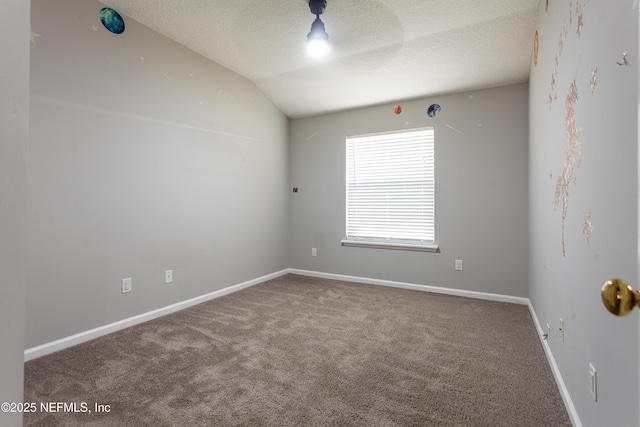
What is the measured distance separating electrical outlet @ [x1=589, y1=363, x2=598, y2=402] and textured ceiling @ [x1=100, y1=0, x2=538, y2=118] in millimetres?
2389

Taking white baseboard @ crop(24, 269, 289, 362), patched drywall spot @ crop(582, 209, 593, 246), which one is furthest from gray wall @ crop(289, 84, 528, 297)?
patched drywall spot @ crop(582, 209, 593, 246)

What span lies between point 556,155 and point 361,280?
269cm

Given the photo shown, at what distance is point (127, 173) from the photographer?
262cm

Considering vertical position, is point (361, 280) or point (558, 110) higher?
point (558, 110)

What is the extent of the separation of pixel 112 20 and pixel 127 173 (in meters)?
1.18

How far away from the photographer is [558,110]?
1745 millimetres

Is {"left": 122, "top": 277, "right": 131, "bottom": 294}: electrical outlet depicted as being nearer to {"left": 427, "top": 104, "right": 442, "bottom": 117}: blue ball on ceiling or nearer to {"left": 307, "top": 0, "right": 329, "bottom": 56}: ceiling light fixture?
{"left": 307, "top": 0, "right": 329, "bottom": 56}: ceiling light fixture

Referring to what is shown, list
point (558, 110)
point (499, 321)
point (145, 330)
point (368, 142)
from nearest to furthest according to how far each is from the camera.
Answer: point (558, 110) < point (145, 330) < point (499, 321) < point (368, 142)

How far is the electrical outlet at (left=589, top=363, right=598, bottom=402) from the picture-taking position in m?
1.16

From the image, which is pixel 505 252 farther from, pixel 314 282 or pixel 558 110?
pixel 314 282

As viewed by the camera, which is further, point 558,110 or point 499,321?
point 499,321

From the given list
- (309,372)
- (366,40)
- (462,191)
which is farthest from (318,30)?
(309,372)

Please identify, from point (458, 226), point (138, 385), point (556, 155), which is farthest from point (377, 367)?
point (458, 226)

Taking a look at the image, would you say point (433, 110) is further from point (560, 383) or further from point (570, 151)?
point (560, 383)
